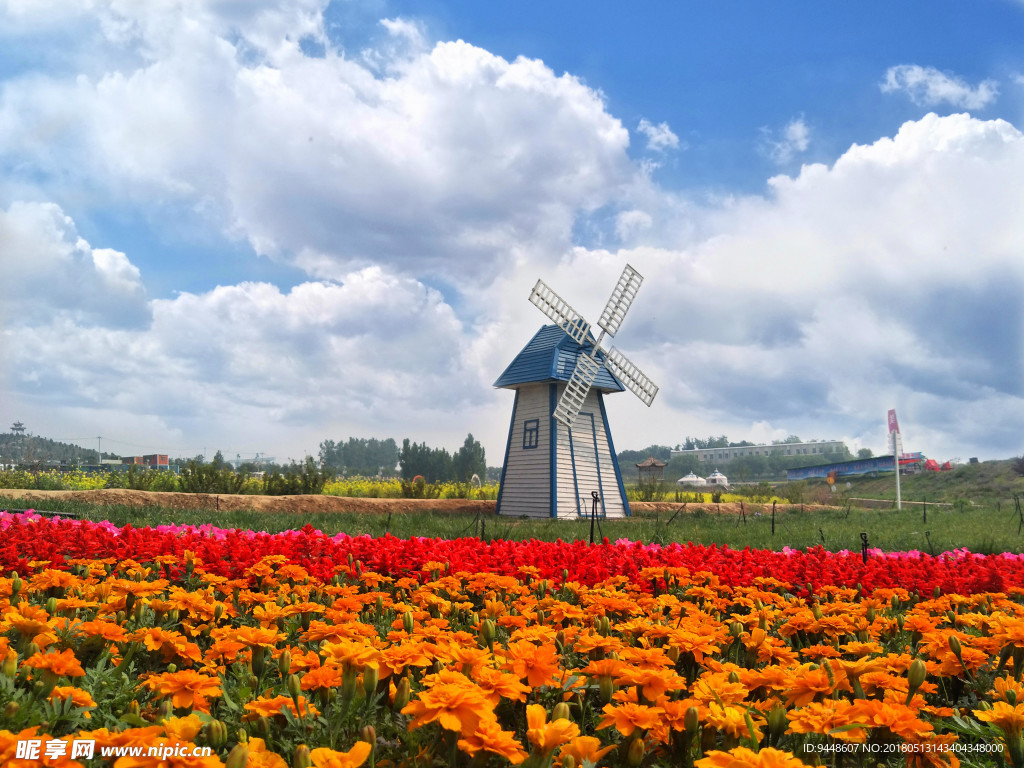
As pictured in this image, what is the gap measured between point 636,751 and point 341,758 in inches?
25.8

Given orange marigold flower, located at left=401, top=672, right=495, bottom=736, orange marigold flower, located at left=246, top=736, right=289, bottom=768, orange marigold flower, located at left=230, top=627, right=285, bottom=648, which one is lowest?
orange marigold flower, located at left=246, top=736, right=289, bottom=768

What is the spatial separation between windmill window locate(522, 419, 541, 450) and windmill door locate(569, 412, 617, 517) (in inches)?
33.0

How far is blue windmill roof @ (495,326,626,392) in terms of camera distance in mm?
15828

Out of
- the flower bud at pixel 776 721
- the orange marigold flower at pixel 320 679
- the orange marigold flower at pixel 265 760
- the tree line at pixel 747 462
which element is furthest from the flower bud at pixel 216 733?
the tree line at pixel 747 462

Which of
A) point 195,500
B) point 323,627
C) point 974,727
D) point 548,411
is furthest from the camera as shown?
point 548,411

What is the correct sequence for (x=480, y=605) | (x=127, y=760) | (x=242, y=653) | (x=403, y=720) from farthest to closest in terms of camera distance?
(x=480, y=605)
(x=242, y=653)
(x=403, y=720)
(x=127, y=760)

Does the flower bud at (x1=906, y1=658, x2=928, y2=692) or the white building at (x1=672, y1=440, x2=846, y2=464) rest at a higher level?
the white building at (x1=672, y1=440, x2=846, y2=464)

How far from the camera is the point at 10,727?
1.62 meters

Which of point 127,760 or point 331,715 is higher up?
point 127,760

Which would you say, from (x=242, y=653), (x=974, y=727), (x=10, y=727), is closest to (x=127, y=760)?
(x=10, y=727)

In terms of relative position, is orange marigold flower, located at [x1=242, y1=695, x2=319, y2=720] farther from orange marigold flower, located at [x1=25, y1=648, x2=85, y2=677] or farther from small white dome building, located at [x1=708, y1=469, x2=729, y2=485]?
small white dome building, located at [x1=708, y1=469, x2=729, y2=485]

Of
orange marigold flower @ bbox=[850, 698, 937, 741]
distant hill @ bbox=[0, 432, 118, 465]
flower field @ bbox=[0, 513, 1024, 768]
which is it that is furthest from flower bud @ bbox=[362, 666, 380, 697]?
distant hill @ bbox=[0, 432, 118, 465]

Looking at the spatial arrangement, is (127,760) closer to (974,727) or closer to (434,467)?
(974,727)

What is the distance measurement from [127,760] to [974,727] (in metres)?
2.00
